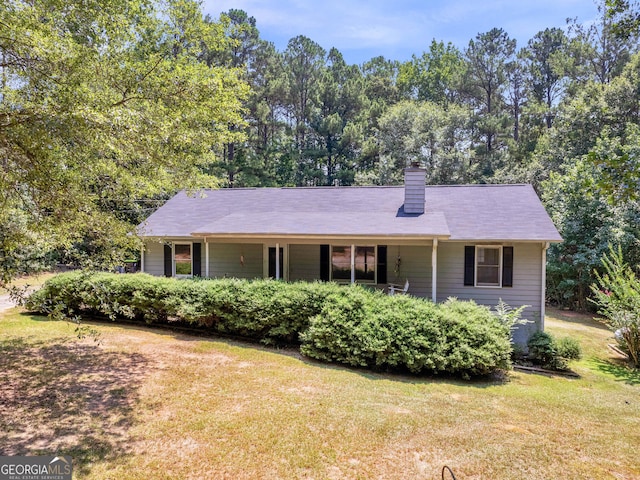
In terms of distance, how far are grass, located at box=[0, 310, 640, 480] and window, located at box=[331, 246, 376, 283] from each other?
4279 millimetres

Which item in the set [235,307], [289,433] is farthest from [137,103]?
[289,433]

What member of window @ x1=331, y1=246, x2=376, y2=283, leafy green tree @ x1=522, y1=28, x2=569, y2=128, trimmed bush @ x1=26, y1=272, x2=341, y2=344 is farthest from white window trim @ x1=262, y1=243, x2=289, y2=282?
leafy green tree @ x1=522, y1=28, x2=569, y2=128

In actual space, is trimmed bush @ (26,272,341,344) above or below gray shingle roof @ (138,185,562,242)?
below

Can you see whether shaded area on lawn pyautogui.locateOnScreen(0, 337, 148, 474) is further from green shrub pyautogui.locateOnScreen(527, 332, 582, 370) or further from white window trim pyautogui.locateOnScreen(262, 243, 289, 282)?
green shrub pyautogui.locateOnScreen(527, 332, 582, 370)

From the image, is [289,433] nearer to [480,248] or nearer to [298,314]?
[298,314]

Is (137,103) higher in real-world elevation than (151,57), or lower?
lower

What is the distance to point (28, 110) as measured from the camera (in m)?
4.56

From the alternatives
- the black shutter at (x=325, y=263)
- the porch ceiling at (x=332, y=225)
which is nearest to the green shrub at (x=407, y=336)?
the porch ceiling at (x=332, y=225)

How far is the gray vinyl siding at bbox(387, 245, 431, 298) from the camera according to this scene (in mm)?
11453

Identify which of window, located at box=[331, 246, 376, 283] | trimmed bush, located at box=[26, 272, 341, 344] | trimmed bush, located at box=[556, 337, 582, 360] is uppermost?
window, located at box=[331, 246, 376, 283]

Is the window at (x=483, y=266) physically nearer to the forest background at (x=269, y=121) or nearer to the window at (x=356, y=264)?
the window at (x=356, y=264)

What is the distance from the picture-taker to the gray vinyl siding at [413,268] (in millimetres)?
11453

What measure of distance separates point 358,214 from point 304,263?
8.04ft

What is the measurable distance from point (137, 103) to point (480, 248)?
9424 millimetres
